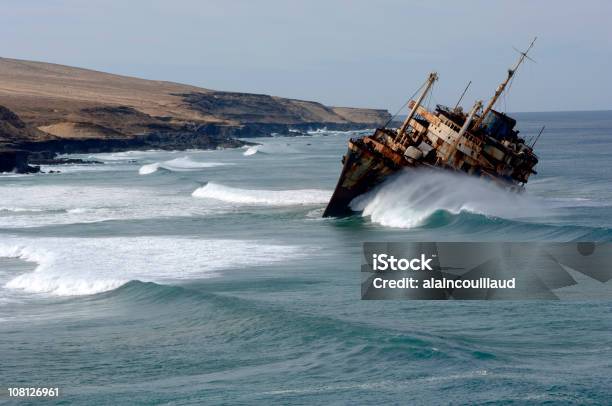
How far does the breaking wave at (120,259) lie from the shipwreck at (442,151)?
31.7ft

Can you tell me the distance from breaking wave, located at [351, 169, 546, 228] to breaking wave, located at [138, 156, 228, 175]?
40513 millimetres

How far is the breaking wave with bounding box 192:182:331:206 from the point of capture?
56.8m

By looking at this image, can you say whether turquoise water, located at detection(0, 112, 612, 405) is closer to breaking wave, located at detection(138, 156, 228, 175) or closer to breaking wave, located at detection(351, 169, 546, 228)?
breaking wave, located at detection(351, 169, 546, 228)

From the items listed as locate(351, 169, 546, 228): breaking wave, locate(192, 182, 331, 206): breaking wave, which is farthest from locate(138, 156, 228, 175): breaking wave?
locate(351, 169, 546, 228): breaking wave

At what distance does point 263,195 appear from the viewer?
6044 cm

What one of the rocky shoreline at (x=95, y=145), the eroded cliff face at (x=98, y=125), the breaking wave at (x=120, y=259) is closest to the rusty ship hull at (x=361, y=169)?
the breaking wave at (x=120, y=259)

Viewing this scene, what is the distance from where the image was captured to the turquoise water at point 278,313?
706 inches

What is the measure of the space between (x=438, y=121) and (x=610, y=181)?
2213 centimetres

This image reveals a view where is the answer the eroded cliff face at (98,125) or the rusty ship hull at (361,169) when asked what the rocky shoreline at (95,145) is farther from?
the rusty ship hull at (361,169)

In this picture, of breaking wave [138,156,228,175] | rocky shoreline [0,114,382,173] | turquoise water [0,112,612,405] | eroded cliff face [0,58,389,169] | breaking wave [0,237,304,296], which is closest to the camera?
turquoise water [0,112,612,405]

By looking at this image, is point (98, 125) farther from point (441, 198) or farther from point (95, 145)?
point (441, 198)

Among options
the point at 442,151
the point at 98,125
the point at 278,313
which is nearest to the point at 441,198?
the point at 442,151

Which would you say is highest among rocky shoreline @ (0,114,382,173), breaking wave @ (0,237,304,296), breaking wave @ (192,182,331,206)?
rocky shoreline @ (0,114,382,173)

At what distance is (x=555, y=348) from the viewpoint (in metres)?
20.2
